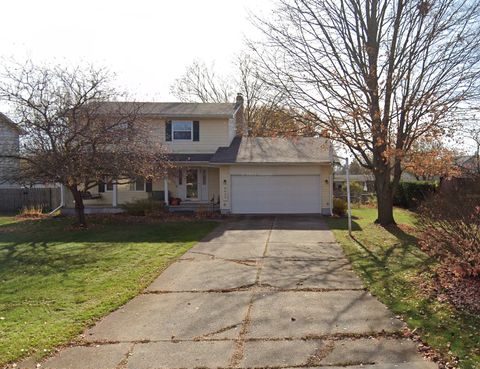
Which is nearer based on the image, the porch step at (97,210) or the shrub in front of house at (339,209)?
the shrub in front of house at (339,209)

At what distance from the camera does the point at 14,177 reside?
15594mm

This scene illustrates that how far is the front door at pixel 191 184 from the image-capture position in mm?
24344

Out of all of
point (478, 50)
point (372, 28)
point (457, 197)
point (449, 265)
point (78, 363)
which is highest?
point (372, 28)

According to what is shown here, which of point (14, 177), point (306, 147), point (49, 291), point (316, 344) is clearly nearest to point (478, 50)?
point (306, 147)

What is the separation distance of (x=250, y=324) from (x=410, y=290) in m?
3.01

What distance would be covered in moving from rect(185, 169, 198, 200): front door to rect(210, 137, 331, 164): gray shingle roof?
206cm

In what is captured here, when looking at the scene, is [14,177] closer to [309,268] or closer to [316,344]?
[309,268]

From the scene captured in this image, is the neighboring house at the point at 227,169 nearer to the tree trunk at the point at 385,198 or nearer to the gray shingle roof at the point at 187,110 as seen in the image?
the gray shingle roof at the point at 187,110

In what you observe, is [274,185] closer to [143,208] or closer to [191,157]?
[191,157]

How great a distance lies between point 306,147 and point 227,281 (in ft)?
53.3

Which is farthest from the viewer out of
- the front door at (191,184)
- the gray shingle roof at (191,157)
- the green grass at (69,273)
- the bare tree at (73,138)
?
the front door at (191,184)

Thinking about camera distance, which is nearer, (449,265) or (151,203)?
(449,265)

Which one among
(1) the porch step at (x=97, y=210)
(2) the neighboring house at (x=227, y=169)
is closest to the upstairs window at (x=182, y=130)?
(2) the neighboring house at (x=227, y=169)

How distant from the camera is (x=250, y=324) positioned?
5.77 m
